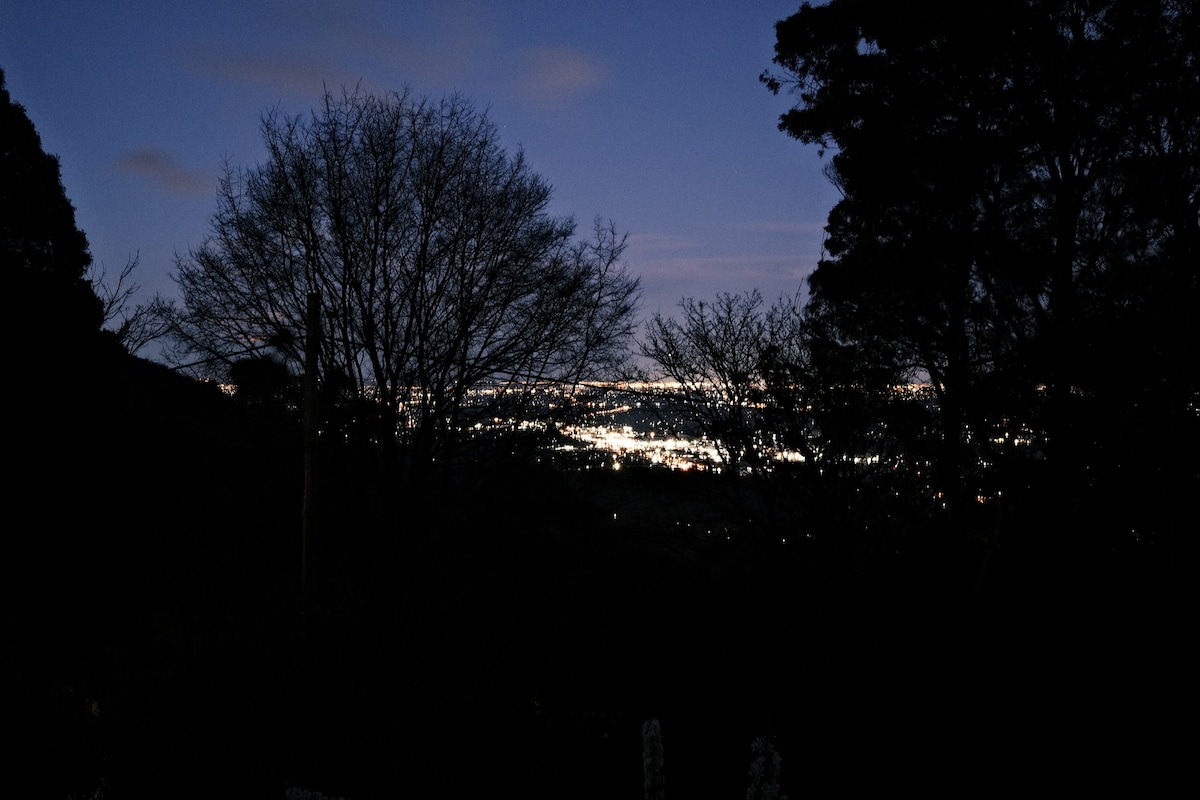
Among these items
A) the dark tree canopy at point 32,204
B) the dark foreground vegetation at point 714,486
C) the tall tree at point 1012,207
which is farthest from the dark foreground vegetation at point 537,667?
the dark tree canopy at point 32,204

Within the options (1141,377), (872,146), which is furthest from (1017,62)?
(1141,377)

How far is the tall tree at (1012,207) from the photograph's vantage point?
36.6ft

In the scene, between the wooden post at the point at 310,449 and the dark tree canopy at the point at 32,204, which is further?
the dark tree canopy at the point at 32,204

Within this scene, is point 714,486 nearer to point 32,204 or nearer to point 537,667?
point 537,667

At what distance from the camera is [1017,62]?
13.9m

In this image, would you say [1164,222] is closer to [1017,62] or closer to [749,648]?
[1017,62]

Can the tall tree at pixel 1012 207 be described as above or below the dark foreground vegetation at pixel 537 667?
above

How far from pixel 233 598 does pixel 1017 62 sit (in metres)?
17.6

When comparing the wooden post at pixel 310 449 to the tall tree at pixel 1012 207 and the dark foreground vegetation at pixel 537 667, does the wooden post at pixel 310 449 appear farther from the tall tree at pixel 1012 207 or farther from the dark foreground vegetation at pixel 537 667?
the tall tree at pixel 1012 207

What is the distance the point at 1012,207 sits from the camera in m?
14.6

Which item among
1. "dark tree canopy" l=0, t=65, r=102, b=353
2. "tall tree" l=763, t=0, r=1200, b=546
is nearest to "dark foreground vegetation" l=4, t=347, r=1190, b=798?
"tall tree" l=763, t=0, r=1200, b=546

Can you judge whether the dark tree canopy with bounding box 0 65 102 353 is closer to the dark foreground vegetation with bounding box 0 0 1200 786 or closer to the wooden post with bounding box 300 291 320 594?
the dark foreground vegetation with bounding box 0 0 1200 786

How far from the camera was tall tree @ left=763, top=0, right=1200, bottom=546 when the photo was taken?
11.1 metres

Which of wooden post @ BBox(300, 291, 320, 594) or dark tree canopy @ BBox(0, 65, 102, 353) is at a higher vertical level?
dark tree canopy @ BBox(0, 65, 102, 353)
